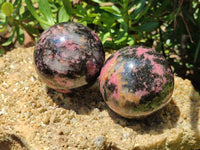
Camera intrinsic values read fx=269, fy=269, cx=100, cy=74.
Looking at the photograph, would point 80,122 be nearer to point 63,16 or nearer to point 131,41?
point 131,41

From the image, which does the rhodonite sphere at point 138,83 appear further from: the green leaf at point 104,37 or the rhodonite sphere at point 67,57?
the green leaf at point 104,37

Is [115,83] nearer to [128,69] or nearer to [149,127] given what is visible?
[128,69]

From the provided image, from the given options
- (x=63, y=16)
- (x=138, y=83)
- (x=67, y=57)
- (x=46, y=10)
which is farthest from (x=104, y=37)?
(x=138, y=83)

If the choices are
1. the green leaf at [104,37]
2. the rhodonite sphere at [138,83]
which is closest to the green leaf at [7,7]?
the green leaf at [104,37]

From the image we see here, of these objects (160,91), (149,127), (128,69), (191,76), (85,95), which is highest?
(128,69)

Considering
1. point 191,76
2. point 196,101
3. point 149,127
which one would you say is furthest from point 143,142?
point 191,76

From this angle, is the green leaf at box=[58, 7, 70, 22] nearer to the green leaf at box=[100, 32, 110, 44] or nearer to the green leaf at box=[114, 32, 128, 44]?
the green leaf at box=[100, 32, 110, 44]

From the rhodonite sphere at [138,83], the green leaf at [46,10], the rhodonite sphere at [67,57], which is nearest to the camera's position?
the rhodonite sphere at [138,83]
